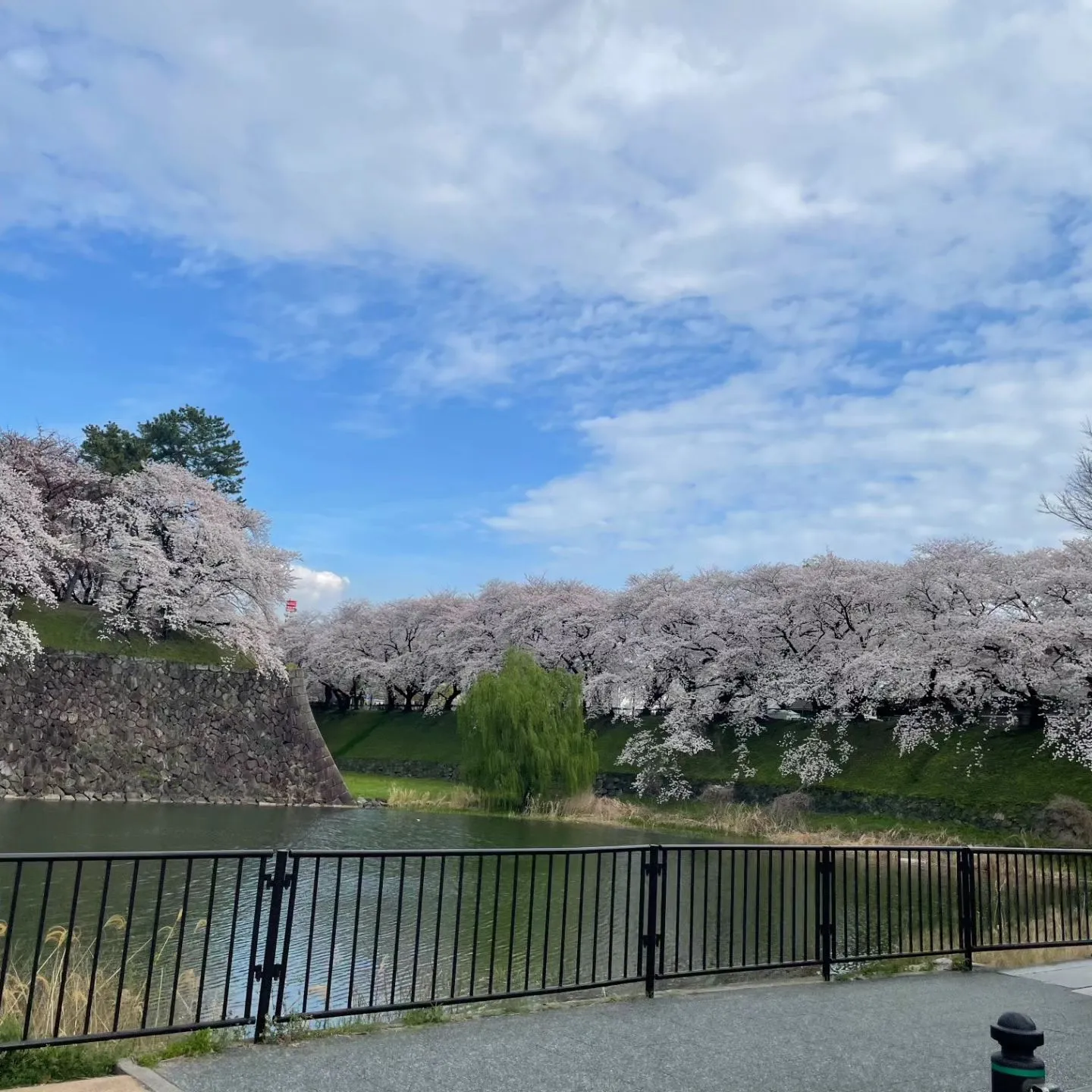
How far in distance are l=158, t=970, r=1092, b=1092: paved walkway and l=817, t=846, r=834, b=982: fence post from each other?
671 millimetres

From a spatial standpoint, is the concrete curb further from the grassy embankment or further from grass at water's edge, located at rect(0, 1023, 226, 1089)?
the grassy embankment

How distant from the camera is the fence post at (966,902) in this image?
909cm

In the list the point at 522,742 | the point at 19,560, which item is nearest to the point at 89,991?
the point at 522,742

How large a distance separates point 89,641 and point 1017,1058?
32.7m

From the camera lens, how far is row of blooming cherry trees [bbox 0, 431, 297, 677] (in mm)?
34156

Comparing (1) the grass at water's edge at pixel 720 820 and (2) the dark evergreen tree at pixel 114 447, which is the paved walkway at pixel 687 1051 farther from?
(2) the dark evergreen tree at pixel 114 447

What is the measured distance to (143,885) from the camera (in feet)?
46.4

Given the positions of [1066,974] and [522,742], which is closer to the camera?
[1066,974]

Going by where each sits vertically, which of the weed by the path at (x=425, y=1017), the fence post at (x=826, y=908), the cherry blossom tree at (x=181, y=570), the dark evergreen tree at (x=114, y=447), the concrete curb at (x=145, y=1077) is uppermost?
the dark evergreen tree at (x=114, y=447)

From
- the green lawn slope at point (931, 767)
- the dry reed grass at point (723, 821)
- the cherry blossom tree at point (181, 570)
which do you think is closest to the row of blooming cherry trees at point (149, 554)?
the cherry blossom tree at point (181, 570)

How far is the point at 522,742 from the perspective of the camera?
3167 centimetres

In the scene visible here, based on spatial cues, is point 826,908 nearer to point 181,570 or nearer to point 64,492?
point 181,570

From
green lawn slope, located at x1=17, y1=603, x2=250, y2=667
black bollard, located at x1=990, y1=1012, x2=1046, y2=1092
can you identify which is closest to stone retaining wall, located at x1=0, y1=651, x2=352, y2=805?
green lawn slope, located at x1=17, y1=603, x2=250, y2=667

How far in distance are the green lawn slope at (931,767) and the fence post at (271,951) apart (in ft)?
79.1
